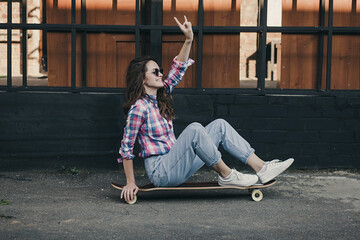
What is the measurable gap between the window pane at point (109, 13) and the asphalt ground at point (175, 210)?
5.72ft

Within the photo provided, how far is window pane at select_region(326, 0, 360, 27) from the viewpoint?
675cm

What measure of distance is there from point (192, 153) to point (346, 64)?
2786 mm

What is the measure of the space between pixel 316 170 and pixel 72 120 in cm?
280

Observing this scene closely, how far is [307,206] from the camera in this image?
508 cm

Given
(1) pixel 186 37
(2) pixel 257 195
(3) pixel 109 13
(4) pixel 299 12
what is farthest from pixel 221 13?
(2) pixel 257 195

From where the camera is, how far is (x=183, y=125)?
21.8 feet

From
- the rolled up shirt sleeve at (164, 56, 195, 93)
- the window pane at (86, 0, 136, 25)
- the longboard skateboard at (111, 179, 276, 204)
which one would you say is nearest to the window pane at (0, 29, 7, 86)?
the window pane at (86, 0, 136, 25)

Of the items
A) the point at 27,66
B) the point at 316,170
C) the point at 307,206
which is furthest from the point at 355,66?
the point at 27,66

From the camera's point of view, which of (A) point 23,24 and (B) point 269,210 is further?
(A) point 23,24

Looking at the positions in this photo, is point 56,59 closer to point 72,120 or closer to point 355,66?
point 72,120

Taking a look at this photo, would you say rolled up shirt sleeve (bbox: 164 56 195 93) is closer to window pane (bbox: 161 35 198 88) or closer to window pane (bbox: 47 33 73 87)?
window pane (bbox: 161 35 198 88)

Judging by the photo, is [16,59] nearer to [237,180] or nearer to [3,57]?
[3,57]

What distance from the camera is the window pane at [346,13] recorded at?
22.2 ft

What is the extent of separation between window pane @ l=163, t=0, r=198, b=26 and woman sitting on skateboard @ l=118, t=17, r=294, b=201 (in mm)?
1457
